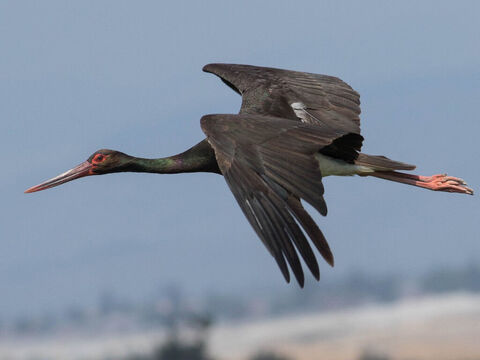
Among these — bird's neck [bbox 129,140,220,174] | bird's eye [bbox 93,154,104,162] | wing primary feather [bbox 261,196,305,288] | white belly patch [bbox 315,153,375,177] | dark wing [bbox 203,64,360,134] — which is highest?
dark wing [bbox 203,64,360,134]

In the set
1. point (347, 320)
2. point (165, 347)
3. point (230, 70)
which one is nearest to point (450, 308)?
point (347, 320)

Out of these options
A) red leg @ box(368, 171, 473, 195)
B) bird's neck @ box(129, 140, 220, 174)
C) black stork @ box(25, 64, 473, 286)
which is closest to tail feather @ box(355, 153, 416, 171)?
black stork @ box(25, 64, 473, 286)

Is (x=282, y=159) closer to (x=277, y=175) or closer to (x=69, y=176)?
(x=277, y=175)

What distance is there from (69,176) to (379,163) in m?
3.30

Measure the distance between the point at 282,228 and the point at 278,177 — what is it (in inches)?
20.0

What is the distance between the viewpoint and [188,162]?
1402 centimetres

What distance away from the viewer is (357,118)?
1428 cm

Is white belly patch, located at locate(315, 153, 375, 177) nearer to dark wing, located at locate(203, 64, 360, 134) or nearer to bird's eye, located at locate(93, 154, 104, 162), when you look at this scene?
dark wing, located at locate(203, 64, 360, 134)

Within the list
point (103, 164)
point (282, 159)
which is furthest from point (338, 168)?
point (103, 164)

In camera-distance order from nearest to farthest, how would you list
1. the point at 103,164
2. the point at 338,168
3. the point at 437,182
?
1. the point at 338,168
2. the point at 103,164
3. the point at 437,182

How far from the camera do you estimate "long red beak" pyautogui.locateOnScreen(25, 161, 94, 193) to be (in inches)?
571

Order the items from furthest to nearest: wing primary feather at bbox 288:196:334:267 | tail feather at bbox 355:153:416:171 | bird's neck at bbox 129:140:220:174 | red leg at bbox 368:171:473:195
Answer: red leg at bbox 368:171:473:195 → bird's neck at bbox 129:140:220:174 → tail feather at bbox 355:153:416:171 → wing primary feather at bbox 288:196:334:267

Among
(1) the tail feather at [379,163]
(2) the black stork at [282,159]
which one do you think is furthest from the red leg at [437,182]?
(1) the tail feather at [379,163]

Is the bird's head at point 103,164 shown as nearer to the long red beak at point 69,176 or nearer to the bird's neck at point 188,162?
the long red beak at point 69,176
